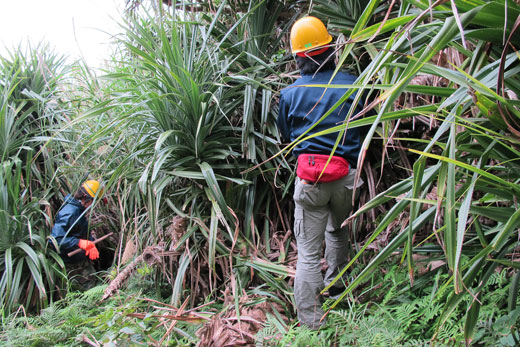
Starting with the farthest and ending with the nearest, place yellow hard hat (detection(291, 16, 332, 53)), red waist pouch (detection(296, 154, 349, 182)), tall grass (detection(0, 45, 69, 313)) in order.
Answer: tall grass (detection(0, 45, 69, 313)), yellow hard hat (detection(291, 16, 332, 53)), red waist pouch (detection(296, 154, 349, 182))

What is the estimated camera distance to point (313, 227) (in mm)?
2459

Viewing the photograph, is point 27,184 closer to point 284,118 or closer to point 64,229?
point 64,229

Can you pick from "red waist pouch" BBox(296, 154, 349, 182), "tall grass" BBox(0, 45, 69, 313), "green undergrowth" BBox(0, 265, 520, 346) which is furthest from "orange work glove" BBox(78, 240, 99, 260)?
"red waist pouch" BBox(296, 154, 349, 182)

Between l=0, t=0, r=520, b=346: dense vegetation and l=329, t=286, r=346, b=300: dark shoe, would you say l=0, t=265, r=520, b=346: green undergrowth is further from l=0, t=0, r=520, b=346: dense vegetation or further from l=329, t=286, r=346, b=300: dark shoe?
l=329, t=286, r=346, b=300: dark shoe

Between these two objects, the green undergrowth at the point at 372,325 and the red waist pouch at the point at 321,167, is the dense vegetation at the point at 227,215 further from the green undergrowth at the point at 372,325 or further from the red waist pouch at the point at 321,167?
the red waist pouch at the point at 321,167

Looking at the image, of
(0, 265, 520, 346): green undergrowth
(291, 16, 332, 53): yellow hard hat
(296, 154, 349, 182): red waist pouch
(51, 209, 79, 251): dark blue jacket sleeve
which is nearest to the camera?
(0, 265, 520, 346): green undergrowth

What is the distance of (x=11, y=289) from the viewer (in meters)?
3.54

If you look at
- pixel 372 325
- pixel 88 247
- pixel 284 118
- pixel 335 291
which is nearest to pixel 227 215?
pixel 284 118

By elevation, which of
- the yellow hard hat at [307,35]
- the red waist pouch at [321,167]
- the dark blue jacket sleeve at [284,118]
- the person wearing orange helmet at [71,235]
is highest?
the yellow hard hat at [307,35]

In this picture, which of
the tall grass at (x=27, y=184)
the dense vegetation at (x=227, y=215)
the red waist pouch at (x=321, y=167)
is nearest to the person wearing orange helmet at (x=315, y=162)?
the red waist pouch at (x=321, y=167)

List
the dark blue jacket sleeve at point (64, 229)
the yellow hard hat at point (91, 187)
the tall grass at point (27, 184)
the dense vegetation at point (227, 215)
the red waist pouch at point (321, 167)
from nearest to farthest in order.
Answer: the dense vegetation at point (227, 215) → the red waist pouch at point (321, 167) → the tall grass at point (27, 184) → the dark blue jacket sleeve at point (64, 229) → the yellow hard hat at point (91, 187)

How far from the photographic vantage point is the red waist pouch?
232cm

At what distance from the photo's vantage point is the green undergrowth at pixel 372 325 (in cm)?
173

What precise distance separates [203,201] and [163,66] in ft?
3.13
